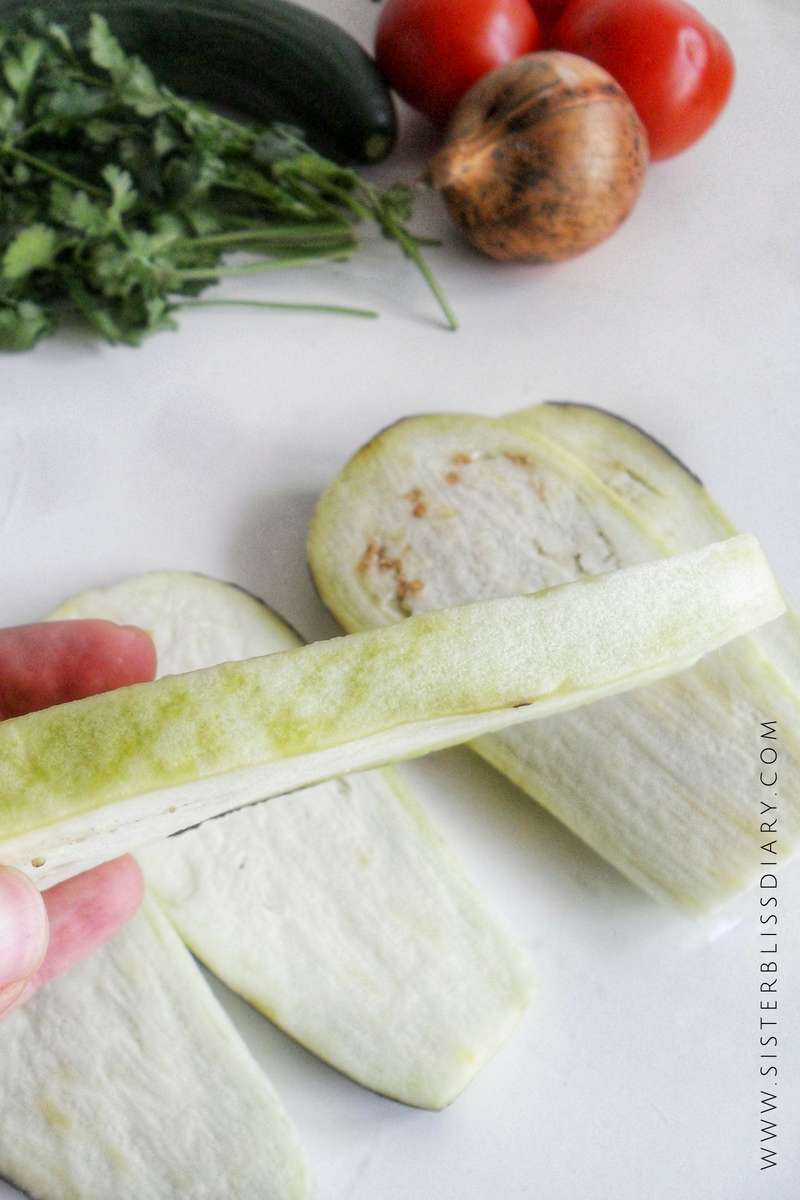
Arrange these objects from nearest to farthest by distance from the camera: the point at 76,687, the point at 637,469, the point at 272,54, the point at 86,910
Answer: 1. the point at 86,910
2. the point at 76,687
3. the point at 637,469
4. the point at 272,54

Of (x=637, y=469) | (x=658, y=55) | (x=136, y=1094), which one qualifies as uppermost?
(x=658, y=55)

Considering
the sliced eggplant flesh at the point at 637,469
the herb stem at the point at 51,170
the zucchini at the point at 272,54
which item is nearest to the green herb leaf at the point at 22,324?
the herb stem at the point at 51,170

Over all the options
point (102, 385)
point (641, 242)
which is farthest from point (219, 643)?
point (641, 242)

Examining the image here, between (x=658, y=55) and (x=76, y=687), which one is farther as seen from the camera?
(x=658, y=55)

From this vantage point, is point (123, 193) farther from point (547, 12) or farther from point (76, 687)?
point (547, 12)

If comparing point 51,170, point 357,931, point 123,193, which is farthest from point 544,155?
point 357,931

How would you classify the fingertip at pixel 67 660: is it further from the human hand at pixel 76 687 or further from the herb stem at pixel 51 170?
the herb stem at pixel 51 170
